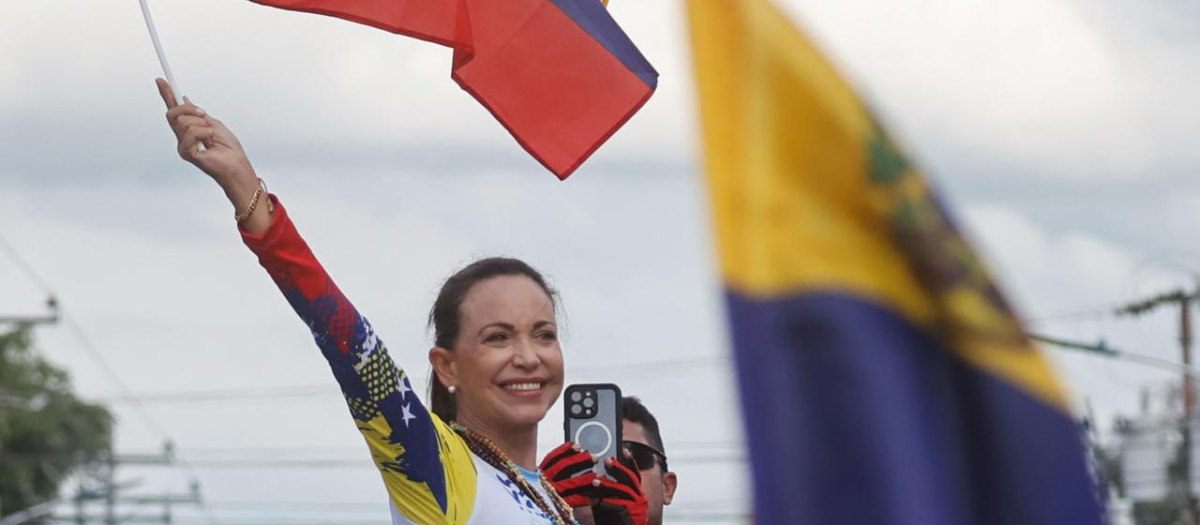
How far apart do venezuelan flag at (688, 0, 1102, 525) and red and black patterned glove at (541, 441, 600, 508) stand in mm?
2523

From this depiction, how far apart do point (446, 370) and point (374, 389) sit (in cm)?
56

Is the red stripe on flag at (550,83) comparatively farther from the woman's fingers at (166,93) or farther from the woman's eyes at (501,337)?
the woman's fingers at (166,93)

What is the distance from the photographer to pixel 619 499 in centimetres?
456

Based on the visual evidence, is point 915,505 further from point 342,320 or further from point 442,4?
point 442,4

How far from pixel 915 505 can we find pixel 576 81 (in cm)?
389

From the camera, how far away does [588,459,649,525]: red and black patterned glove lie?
451 cm

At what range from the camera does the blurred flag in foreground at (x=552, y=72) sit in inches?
223

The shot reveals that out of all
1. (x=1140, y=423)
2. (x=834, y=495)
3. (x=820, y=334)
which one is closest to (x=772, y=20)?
(x=820, y=334)

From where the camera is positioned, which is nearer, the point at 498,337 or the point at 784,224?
the point at 784,224

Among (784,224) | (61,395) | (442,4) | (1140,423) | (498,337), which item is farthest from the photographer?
(61,395)

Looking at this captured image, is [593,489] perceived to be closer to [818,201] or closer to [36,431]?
[818,201]

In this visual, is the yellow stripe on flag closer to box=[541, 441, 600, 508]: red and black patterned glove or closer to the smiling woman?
the smiling woman

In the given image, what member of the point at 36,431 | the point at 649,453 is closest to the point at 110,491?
the point at 36,431

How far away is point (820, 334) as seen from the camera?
1.95 metres
